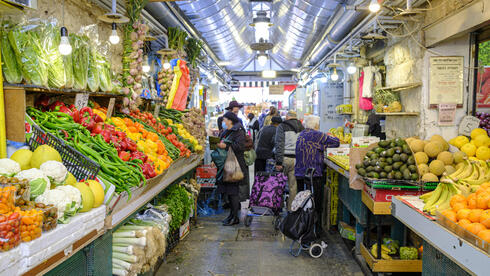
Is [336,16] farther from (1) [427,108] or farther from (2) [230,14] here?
(1) [427,108]

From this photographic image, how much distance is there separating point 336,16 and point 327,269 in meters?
4.95

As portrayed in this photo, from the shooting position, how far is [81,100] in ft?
11.7

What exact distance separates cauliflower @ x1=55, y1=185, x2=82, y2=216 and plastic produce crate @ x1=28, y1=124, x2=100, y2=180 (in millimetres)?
411

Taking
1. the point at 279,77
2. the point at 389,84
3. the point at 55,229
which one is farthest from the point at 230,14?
the point at 279,77

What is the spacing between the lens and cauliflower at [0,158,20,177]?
218 centimetres

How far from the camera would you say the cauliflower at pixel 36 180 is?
85.7 inches

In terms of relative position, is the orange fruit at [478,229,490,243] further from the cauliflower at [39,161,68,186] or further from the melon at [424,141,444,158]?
the cauliflower at [39,161,68,186]

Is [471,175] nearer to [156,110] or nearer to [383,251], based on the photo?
[383,251]

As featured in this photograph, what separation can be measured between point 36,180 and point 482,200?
110 inches

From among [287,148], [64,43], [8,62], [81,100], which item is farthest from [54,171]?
[287,148]

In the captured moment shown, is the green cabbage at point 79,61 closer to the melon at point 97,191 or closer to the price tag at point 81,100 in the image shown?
the price tag at point 81,100

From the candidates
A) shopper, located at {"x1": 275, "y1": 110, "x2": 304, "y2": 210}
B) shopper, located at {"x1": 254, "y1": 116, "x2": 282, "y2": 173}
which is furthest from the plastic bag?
shopper, located at {"x1": 254, "y1": 116, "x2": 282, "y2": 173}

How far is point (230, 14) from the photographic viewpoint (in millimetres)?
8867

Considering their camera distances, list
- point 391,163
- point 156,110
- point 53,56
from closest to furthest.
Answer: point 53,56 → point 391,163 → point 156,110
